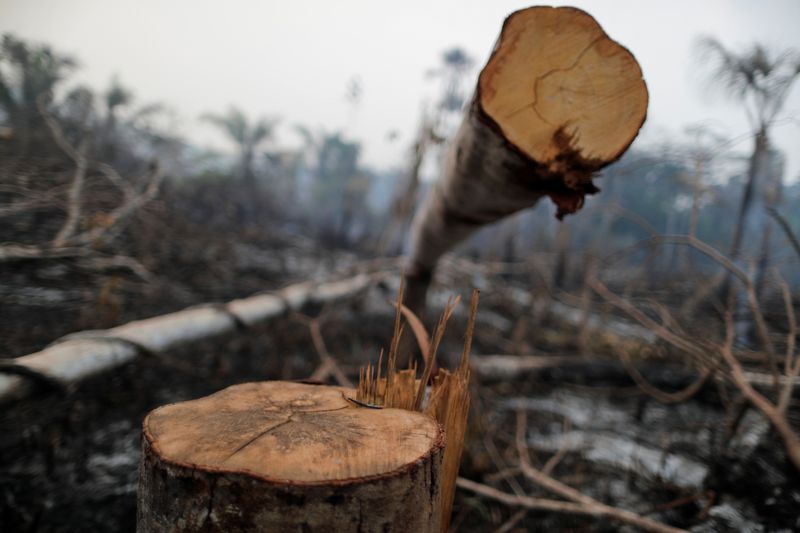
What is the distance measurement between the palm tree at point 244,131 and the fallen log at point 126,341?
1359 cm

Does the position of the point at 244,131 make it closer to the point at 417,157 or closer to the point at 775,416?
the point at 417,157

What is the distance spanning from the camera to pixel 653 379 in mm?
4148

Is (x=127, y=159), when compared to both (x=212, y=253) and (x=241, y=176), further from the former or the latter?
(x=241, y=176)

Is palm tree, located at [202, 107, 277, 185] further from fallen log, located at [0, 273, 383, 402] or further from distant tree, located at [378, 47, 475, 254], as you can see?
fallen log, located at [0, 273, 383, 402]

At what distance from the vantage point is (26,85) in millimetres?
5176

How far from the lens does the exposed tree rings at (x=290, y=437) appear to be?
1.87 ft

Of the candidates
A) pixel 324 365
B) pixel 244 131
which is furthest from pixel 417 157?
pixel 244 131

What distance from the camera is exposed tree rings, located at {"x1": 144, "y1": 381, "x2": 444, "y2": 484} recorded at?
22.4 inches

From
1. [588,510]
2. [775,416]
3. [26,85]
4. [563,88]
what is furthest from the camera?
[26,85]

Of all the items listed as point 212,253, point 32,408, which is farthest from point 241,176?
point 32,408

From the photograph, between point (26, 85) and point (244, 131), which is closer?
point (26, 85)

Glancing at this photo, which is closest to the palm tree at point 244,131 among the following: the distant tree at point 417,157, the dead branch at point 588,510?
the distant tree at point 417,157

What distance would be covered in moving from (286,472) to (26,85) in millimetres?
7113

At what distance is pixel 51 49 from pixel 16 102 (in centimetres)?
92
